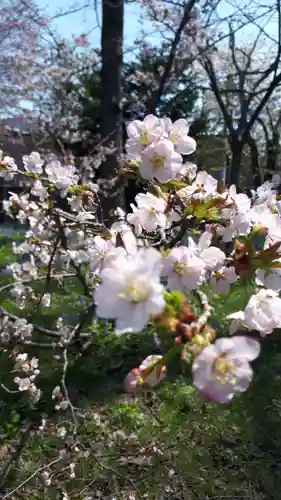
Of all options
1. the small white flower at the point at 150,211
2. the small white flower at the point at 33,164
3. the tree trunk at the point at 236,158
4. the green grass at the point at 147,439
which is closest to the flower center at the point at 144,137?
the small white flower at the point at 150,211

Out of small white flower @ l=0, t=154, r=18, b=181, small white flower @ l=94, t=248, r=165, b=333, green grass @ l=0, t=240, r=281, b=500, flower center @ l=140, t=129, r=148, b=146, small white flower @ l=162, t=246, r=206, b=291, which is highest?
flower center @ l=140, t=129, r=148, b=146

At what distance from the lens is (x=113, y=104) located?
190 inches

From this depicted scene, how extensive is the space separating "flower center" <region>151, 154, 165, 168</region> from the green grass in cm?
111

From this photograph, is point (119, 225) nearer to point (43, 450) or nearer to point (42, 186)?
point (42, 186)

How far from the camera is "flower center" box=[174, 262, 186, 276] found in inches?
40.4

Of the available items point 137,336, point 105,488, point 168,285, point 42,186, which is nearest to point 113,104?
point 137,336

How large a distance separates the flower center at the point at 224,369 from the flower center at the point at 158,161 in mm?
614

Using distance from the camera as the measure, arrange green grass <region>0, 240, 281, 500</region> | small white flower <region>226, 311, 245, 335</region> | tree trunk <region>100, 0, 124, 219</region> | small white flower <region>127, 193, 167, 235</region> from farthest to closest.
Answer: tree trunk <region>100, 0, 124, 219</region> < green grass <region>0, 240, 281, 500</region> < small white flower <region>127, 193, 167, 235</region> < small white flower <region>226, 311, 245, 335</region>

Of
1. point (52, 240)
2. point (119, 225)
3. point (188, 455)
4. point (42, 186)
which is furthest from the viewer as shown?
point (52, 240)

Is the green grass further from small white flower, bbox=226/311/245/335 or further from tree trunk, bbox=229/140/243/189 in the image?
tree trunk, bbox=229/140/243/189

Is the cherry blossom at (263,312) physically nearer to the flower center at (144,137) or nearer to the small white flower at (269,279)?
the small white flower at (269,279)

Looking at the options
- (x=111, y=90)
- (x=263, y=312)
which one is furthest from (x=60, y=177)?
(x=111, y=90)

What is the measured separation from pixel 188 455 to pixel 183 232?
4.81 ft

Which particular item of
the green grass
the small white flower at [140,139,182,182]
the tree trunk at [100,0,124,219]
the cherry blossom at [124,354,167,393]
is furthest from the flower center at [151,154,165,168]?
the tree trunk at [100,0,124,219]
